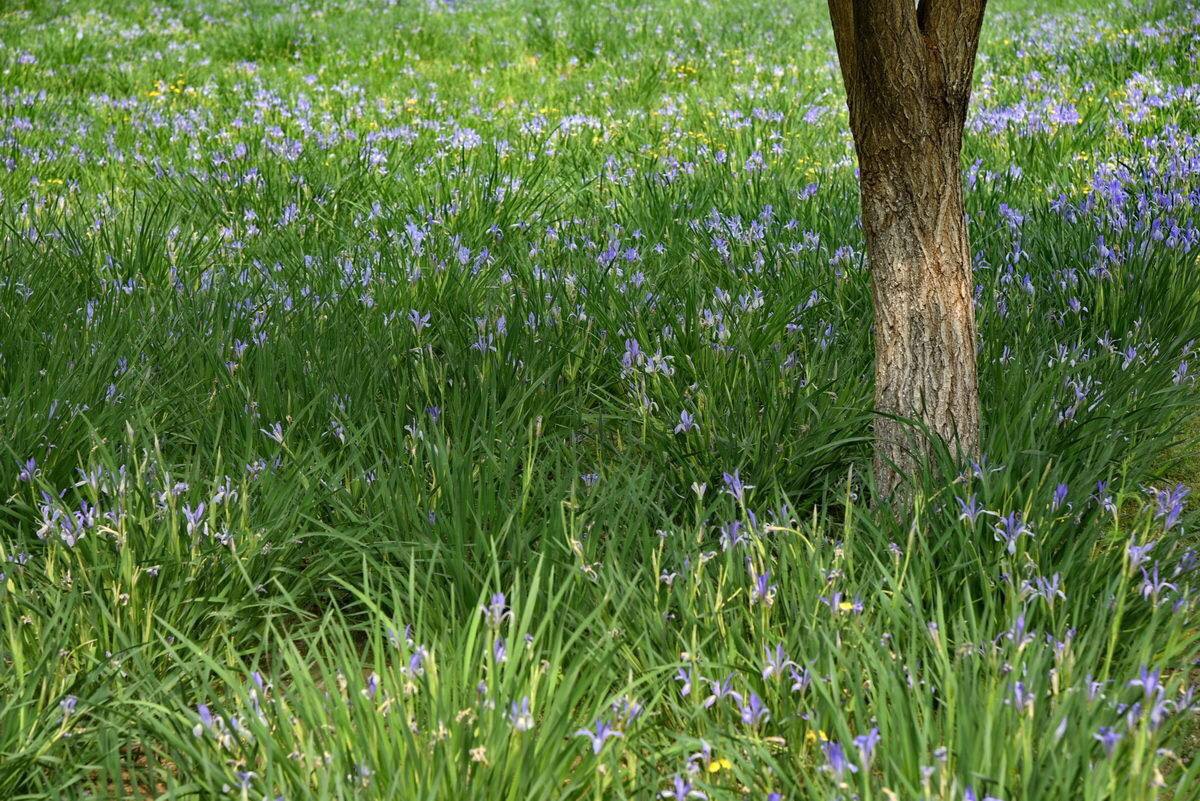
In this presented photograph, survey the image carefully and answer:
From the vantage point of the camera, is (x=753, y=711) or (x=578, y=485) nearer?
(x=753, y=711)

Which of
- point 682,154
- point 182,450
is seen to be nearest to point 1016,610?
point 182,450

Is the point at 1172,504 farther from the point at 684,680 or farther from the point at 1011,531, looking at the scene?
the point at 684,680

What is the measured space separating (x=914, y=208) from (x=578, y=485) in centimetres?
100

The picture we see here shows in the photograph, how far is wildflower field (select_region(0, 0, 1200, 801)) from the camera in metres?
1.85

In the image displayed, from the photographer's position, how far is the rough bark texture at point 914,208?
2.56m

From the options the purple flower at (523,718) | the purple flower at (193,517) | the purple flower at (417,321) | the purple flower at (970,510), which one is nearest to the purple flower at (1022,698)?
the purple flower at (970,510)

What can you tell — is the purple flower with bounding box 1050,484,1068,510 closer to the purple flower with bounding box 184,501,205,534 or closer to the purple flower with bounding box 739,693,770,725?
the purple flower with bounding box 739,693,770,725

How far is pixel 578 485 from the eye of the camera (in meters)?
2.79

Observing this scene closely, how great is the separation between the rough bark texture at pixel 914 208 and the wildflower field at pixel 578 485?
15 centimetres

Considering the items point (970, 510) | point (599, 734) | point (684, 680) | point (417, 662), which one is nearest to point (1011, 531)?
point (970, 510)

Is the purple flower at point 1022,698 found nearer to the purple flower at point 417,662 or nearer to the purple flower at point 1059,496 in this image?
the purple flower at point 1059,496

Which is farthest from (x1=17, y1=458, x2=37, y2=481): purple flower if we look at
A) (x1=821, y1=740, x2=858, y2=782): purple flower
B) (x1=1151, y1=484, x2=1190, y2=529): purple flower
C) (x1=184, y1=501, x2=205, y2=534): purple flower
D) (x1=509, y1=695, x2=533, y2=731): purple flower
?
(x1=1151, y1=484, x2=1190, y2=529): purple flower

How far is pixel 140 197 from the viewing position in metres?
5.50

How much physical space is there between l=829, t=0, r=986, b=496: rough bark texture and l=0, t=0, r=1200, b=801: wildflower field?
0.15 meters
